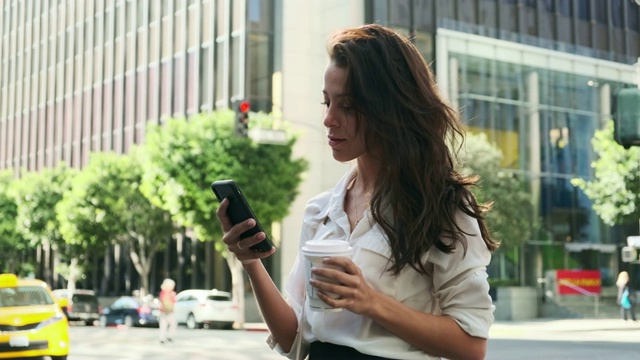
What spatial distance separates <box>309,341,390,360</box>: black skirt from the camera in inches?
85.5

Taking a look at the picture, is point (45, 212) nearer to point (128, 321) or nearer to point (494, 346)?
point (128, 321)

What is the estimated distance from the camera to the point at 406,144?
86.7 inches

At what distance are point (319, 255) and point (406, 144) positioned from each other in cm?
37

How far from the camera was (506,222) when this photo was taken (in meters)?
35.4

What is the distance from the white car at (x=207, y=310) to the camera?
33.8 metres

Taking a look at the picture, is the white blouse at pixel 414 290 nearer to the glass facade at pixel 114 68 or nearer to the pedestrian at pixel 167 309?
the pedestrian at pixel 167 309

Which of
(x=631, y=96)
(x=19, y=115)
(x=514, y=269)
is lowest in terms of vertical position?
(x=514, y=269)

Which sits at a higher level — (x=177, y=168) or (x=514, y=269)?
(x=177, y=168)

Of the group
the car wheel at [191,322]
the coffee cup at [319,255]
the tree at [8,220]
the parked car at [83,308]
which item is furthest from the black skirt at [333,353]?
the tree at [8,220]

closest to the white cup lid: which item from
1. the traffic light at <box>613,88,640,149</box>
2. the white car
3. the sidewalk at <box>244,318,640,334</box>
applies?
the traffic light at <box>613,88,640,149</box>

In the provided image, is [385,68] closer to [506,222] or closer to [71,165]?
[506,222]

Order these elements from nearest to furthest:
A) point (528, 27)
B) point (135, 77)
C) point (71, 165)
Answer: point (528, 27)
point (135, 77)
point (71, 165)

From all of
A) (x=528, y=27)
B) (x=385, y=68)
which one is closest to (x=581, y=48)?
(x=528, y=27)

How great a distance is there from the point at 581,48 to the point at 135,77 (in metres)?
23.3
